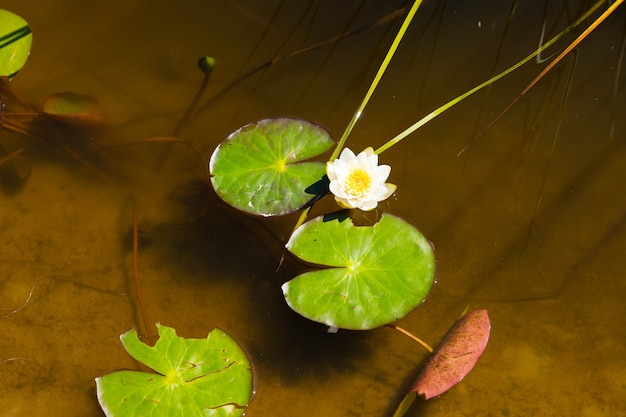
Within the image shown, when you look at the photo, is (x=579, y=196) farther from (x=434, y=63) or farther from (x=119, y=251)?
(x=119, y=251)

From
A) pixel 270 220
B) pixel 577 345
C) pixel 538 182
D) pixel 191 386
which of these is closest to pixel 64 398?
pixel 191 386

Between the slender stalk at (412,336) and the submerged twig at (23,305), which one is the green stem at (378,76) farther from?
the submerged twig at (23,305)

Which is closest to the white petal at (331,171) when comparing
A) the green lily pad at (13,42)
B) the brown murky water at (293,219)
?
the brown murky water at (293,219)

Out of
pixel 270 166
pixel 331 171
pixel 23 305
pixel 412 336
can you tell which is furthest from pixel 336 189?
pixel 23 305

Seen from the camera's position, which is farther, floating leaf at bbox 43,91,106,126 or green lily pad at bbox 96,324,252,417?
floating leaf at bbox 43,91,106,126

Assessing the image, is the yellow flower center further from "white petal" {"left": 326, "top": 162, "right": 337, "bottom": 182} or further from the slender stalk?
the slender stalk

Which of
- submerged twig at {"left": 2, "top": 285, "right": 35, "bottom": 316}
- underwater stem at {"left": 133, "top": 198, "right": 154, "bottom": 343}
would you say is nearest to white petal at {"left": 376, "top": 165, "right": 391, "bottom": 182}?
underwater stem at {"left": 133, "top": 198, "right": 154, "bottom": 343}
